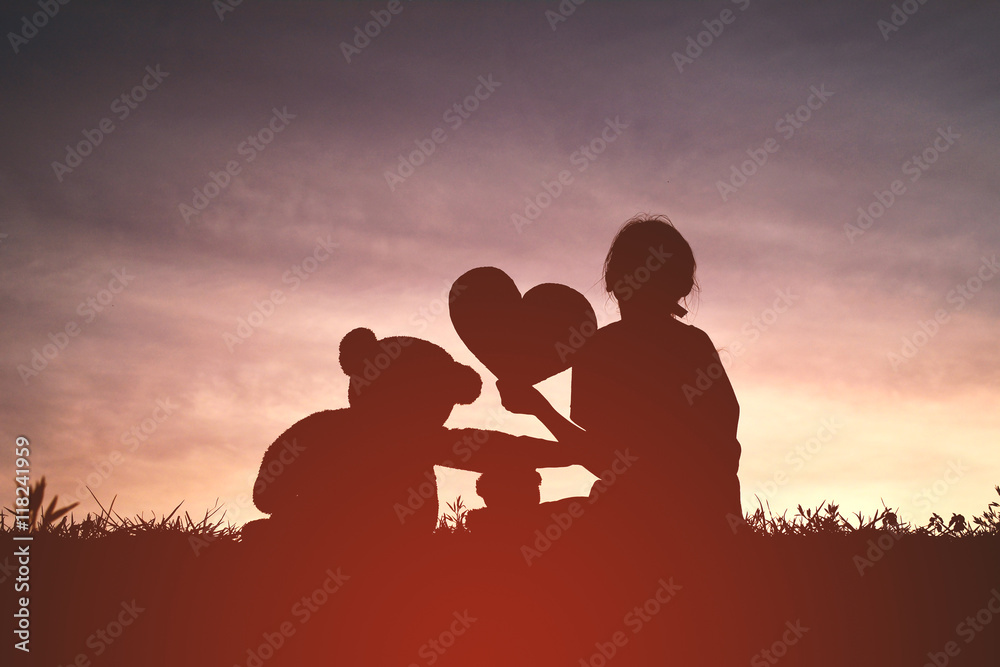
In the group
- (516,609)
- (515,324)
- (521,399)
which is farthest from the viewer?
(515,324)

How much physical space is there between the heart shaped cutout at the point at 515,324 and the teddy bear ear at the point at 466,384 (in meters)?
0.57

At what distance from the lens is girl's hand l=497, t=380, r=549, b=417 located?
5.09 m

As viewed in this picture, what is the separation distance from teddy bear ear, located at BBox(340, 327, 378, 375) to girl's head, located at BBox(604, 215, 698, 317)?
73.9 inches

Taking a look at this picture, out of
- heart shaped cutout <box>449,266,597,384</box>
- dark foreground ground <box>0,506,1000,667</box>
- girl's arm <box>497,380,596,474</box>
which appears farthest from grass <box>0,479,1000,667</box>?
heart shaped cutout <box>449,266,597,384</box>

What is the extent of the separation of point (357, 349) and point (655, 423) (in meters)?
2.36

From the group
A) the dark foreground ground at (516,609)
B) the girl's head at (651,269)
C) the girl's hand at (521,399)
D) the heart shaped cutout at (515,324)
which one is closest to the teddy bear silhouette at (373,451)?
the dark foreground ground at (516,609)

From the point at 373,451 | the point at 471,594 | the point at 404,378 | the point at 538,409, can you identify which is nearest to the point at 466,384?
the point at 404,378

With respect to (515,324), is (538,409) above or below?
below

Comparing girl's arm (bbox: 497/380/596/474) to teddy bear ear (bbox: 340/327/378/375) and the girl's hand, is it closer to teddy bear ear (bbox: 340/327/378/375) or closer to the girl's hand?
the girl's hand

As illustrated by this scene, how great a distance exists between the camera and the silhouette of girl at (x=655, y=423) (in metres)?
4.92

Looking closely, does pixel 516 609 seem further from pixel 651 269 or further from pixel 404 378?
pixel 651 269

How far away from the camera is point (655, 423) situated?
4.95 m

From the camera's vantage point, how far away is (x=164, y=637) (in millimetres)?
4871

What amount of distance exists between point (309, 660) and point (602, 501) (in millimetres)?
Answer: 2054
